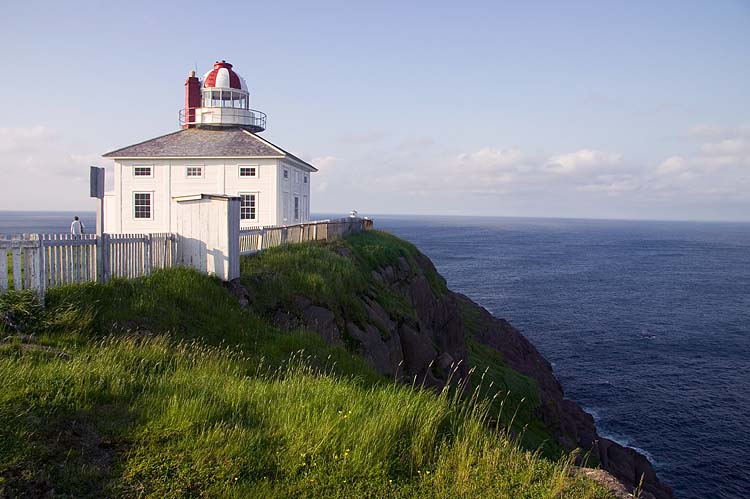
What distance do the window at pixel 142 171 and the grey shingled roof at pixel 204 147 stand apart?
0.68 meters

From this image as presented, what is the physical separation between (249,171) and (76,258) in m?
21.0

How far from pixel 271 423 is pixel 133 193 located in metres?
28.6

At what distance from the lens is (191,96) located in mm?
35156

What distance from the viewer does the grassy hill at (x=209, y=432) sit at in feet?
16.9

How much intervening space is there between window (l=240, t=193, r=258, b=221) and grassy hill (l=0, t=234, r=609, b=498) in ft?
73.3

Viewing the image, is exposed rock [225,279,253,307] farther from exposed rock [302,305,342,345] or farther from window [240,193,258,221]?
window [240,193,258,221]

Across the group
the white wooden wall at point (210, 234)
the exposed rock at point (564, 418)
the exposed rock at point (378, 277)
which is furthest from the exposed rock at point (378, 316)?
the exposed rock at point (564, 418)

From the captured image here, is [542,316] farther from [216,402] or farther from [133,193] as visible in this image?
[216,402]

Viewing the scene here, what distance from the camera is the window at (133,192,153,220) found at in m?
31.5

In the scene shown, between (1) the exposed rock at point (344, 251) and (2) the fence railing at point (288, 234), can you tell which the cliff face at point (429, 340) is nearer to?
(1) the exposed rock at point (344, 251)

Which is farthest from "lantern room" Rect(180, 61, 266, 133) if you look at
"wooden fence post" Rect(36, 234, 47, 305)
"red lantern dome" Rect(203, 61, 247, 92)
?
"wooden fence post" Rect(36, 234, 47, 305)

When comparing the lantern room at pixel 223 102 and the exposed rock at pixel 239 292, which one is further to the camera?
the lantern room at pixel 223 102

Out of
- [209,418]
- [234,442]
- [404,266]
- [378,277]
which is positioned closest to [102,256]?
[209,418]

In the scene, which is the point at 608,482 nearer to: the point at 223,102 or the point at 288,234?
the point at 288,234
